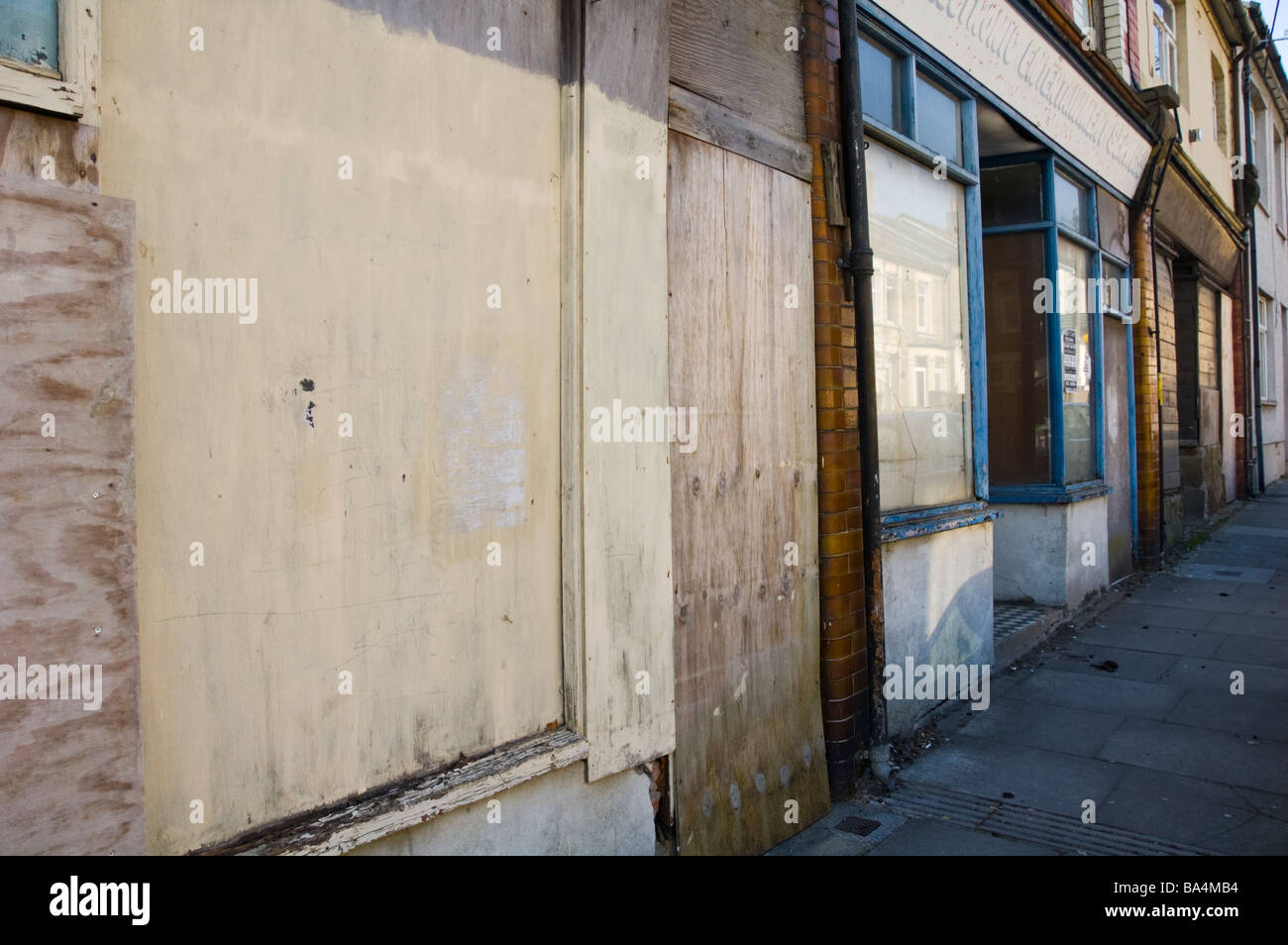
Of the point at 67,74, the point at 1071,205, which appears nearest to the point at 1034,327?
the point at 1071,205

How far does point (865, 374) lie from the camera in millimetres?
4320

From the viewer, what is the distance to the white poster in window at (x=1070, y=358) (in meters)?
7.57

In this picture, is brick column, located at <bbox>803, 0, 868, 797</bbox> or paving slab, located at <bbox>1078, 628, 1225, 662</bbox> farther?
paving slab, located at <bbox>1078, 628, 1225, 662</bbox>

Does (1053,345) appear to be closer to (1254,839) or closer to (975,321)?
(975,321)

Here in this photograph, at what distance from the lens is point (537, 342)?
285 cm

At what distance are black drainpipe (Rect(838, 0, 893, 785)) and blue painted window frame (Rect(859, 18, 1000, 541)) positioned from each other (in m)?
0.29

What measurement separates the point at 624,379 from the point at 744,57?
161cm

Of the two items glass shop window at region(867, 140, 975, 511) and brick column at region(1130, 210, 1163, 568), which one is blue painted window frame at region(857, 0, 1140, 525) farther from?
brick column at region(1130, 210, 1163, 568)

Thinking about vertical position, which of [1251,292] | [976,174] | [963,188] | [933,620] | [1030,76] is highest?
[1251,292]

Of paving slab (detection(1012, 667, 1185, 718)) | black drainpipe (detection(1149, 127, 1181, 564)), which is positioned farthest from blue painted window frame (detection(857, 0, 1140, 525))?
black drainpipe (detection(1149, 127, 1181, 564))

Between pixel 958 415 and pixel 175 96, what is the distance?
482cm

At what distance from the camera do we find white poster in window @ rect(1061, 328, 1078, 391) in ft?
24.8

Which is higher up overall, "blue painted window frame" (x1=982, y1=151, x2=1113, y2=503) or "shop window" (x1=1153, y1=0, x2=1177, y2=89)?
"shop window" (x1=1153, y1=0, x2=1177, y2=89)

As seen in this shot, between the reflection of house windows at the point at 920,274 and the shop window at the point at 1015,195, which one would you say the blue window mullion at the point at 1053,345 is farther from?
the reflection of house windows at the point at 920,274
